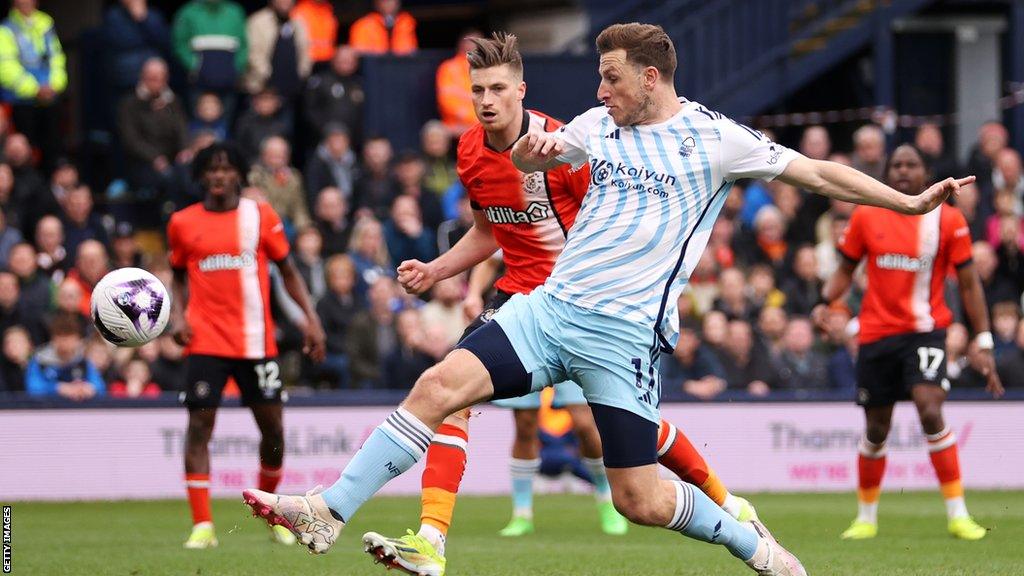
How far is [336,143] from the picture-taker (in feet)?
60.2

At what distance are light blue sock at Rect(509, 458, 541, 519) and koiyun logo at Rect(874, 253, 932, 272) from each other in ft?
9.07

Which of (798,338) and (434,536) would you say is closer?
(434,536)

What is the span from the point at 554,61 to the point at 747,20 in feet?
9.38

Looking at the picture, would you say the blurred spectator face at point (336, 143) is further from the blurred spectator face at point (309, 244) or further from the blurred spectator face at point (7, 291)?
the blurred spectator face at point (7, 291)

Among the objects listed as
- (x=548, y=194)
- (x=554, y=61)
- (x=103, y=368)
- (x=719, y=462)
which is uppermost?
(x=554, y=61)

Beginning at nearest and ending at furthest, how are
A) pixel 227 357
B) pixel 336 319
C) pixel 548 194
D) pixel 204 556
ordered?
pixel 548 194 < pixel 204 556 < pixel 227 357 < pixel 336 319

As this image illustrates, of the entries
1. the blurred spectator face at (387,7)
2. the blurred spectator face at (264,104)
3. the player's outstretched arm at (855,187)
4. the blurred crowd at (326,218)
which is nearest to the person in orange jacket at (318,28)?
the blurred crowd at (326,218)

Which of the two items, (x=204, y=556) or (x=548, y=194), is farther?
(x=204, y=556)

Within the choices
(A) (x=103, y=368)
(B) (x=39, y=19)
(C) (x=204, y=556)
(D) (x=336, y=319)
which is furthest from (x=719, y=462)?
(B) (x=39, y=19)

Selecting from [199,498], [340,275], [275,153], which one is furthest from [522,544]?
[275,153]

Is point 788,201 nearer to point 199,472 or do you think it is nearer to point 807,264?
point 807,264

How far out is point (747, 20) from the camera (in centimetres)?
2112

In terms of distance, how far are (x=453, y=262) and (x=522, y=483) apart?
3369 millimetres

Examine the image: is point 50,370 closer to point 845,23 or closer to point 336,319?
point 336,319
